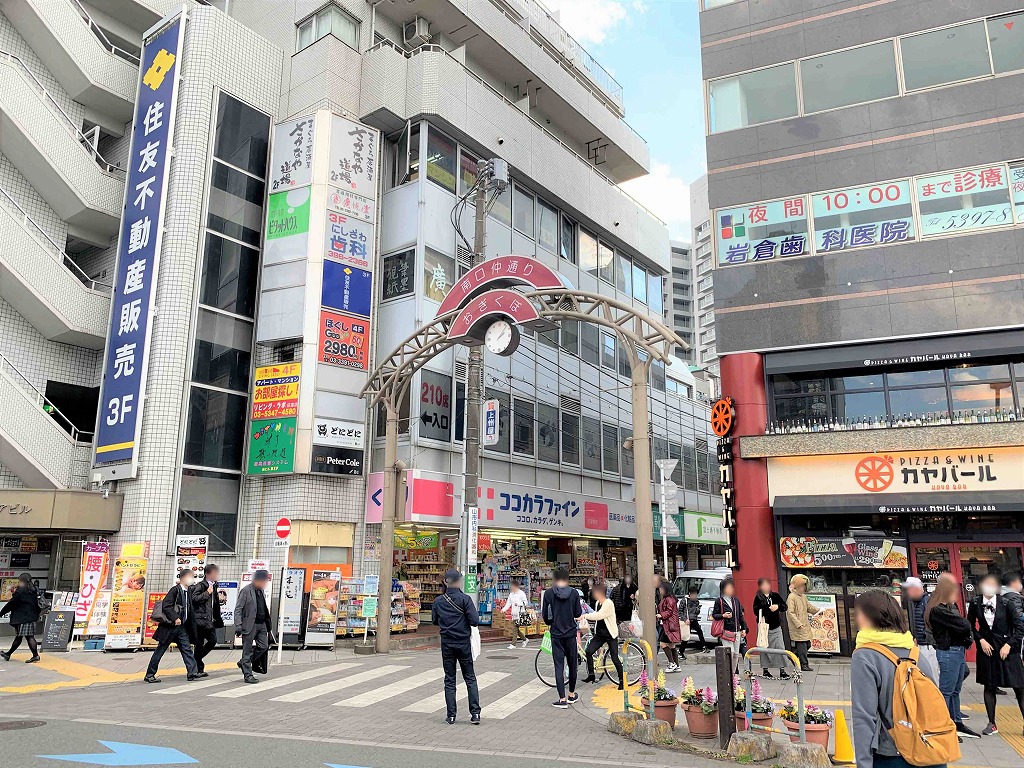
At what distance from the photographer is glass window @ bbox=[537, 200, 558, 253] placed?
28.3 meters

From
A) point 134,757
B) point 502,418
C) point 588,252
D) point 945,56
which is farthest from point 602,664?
point 588,252

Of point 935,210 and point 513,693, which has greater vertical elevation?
point 935,210

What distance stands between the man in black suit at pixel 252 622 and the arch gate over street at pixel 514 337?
15.1ft

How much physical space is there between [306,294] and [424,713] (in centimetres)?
1327

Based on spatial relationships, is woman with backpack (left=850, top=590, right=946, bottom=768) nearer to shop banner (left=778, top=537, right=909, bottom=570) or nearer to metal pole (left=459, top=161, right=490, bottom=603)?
shop banner (left=778, top=537, right=909, bottom=570)

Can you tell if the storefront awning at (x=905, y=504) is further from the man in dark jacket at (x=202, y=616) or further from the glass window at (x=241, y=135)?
the glass window at (x=241, y=135)

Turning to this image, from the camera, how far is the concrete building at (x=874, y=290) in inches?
620

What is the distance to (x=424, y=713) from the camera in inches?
416

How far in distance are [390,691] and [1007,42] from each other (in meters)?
18.5

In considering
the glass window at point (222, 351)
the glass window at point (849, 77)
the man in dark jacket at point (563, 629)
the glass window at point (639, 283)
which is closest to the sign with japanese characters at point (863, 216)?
the glass window at point (849, 77)

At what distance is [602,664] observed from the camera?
13.3 meters

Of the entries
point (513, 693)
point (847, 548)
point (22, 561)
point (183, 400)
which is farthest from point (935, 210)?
point (22, 561)

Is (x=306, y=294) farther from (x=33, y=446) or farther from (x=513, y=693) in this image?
(x=513, y=693)

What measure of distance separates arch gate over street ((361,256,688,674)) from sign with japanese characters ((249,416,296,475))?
239 cm
